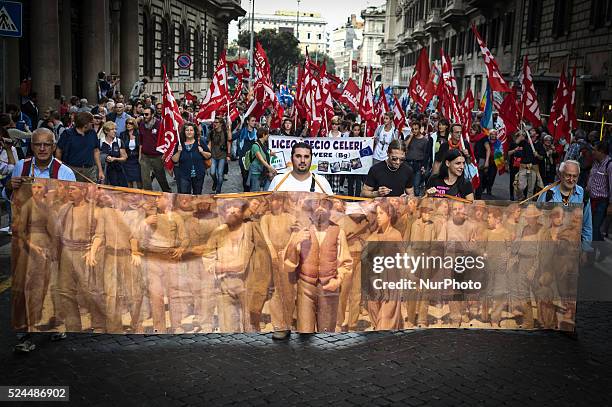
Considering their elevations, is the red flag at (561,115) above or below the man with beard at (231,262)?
above

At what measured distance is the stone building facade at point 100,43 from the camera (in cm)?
2172

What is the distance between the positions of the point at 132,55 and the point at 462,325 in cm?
2789

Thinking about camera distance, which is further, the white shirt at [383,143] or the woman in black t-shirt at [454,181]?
the white shirt at [383,143]

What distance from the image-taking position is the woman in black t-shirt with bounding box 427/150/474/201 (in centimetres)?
754

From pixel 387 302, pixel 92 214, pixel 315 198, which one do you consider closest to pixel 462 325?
pixel 387 302

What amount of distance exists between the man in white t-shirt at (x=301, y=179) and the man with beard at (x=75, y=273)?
1.86 metres

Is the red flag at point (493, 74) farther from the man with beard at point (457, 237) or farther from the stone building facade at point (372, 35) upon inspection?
the stone building facade at point (372, 35)

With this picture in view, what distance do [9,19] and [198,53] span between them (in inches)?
1508

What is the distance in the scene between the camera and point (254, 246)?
19.9 ft

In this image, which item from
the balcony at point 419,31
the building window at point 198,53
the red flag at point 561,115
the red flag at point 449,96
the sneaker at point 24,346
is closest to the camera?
the sneaker at point 24,346

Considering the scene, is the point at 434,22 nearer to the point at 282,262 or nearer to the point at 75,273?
the point at 282,262

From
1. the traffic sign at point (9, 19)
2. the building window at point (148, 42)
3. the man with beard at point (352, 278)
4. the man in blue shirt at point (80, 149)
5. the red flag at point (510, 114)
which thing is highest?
the building window at point (148, 42)

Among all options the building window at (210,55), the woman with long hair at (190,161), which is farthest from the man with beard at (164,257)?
the building window at (210,55)

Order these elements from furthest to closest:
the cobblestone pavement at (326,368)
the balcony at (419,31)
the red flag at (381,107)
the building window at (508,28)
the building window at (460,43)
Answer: the balcony at (419,31) → the building window at (460,43) → the building window at (508,28) → the red flag at (381,107) → the cobblestone pavement at (326,368)
